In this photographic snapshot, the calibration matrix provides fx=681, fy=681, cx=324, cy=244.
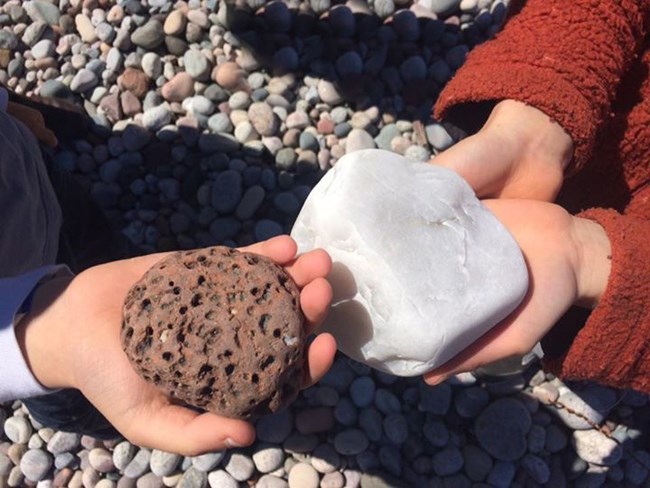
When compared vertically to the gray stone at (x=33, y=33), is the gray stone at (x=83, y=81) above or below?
below

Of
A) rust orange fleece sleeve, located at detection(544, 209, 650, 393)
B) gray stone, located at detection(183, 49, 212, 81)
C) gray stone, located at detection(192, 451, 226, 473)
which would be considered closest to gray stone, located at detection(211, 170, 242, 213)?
gray stone, located at detection(183, 49, 212, 81)

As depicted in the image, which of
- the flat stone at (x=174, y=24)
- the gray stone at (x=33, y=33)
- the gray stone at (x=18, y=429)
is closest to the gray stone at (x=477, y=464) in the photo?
the gray stone at (x=18, y=429)

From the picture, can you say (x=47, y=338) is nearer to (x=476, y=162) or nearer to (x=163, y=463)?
(x=163, y=463)

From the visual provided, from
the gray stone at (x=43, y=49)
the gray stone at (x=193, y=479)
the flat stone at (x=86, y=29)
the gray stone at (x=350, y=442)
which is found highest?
the flat stone at (x=86, y=29)

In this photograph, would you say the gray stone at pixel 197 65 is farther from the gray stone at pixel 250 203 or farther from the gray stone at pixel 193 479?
the gray stone at pixel 193 479

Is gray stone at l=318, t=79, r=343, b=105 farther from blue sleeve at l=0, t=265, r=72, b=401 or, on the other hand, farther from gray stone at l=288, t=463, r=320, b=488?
blue sleeve at l=0, t=265, r=72, b=401

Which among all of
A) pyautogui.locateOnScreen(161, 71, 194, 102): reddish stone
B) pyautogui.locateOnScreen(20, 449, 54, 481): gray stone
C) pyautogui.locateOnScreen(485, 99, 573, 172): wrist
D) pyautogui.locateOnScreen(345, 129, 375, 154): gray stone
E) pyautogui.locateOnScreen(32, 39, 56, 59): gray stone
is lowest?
pyautogui.locateOnScreen(20, 449, 54, 481): gray stone
